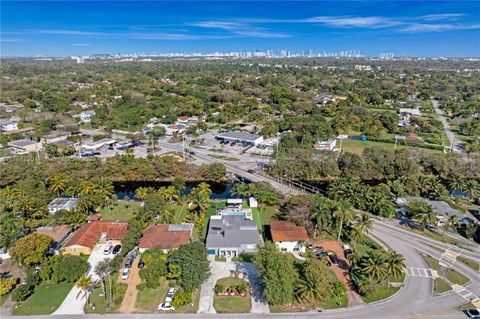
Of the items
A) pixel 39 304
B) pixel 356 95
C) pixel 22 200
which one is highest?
pixel 356 95

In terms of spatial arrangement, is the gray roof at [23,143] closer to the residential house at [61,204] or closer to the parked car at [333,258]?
the residential house at [61,204]

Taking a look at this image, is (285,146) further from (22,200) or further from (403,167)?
(22,200)

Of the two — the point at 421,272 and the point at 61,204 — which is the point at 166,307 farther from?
the point at 61,204

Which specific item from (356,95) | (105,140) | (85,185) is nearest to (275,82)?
(356,95)

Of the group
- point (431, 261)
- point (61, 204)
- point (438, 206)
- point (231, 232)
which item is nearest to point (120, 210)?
point (61, 204)

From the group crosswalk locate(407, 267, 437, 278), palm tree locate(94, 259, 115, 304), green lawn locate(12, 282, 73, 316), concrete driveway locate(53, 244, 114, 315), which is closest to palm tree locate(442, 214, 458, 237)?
crosswalk locate(407, 267, 437, 278)

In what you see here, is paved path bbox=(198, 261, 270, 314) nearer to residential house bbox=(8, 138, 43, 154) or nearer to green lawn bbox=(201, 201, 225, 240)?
green lawn bbox=(201, 201, 225, 240)

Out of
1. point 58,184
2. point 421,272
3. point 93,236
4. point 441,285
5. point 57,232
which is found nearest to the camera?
point 441,285
